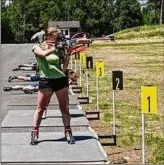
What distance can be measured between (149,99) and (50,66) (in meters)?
1.87

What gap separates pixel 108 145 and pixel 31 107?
446 centimetres

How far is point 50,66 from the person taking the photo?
8734 millimetres

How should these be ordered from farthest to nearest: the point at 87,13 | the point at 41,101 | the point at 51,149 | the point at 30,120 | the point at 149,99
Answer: the point at 87,13
the point at 30,120
the point at 41,101
the point at 51,149
the point at 149,99

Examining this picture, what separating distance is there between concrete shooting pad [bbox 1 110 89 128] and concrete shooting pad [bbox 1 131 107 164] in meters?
0.91

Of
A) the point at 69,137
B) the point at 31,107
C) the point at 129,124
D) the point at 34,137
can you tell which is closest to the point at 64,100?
the point at 69,137

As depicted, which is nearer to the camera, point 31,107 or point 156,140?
point 156,140

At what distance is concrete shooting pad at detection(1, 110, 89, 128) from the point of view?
10711 mm

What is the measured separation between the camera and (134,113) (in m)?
13.0

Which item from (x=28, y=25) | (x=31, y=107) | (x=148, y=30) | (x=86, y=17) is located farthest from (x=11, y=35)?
(x=31, y=107)

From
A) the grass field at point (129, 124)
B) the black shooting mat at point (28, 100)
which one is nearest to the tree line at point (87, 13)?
the grass field at point (129, 124)

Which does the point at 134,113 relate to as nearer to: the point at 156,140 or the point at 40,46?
the point at 156,140

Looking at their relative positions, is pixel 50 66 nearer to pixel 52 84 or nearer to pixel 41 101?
pixel 52 84

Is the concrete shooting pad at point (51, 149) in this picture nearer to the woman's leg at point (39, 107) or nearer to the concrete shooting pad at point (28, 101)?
the woman's leg at point (39, 107)

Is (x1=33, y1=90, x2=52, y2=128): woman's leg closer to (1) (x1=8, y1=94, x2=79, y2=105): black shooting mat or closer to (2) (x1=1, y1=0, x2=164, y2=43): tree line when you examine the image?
(1) (x1=8, y1=94, x2=79, y2=105): black shooting mat
